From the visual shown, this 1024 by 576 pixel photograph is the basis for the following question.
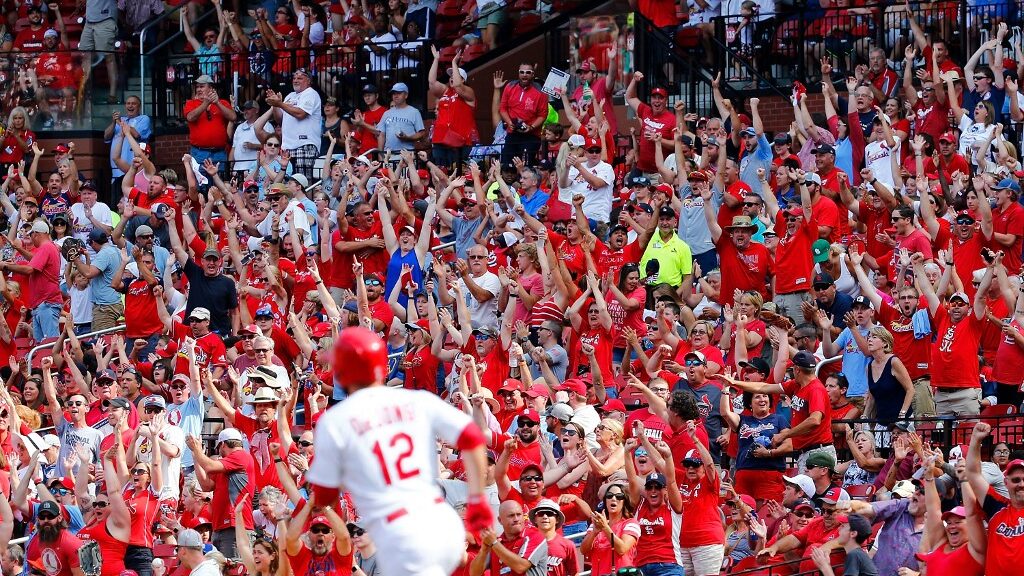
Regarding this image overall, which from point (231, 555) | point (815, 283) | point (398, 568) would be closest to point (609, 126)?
point (815, 283)

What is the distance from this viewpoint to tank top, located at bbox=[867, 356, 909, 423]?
51.9ft

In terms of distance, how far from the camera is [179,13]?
27.2 m

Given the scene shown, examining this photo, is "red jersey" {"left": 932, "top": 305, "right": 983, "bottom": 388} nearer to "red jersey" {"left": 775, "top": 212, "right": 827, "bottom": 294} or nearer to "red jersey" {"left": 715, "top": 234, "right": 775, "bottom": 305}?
"red jersey" {"left": 775, "top": 212, "right": 827, "bottom": 294}

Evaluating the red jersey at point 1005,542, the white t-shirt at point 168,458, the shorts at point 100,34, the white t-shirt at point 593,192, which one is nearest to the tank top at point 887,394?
the red jersey at point 1005,542

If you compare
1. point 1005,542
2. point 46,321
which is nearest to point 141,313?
point 46,321

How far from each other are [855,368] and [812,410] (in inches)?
56.2

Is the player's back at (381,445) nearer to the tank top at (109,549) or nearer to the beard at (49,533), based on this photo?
the tank top at (109,549)

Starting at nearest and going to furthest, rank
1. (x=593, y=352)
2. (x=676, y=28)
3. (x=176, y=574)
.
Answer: (x=176, y=574) → (x=593, y=352) → (x=676, y=28)

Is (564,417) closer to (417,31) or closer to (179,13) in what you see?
(417,31)

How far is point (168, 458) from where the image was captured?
1558cm

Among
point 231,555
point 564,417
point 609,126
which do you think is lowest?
point 231,555

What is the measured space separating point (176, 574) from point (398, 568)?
A: 6.16 metres

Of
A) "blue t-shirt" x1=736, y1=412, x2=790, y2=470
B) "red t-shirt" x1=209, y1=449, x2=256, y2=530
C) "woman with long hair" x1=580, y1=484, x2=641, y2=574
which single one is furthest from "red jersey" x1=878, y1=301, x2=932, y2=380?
"red t-shirt" x1=209, y1=449, x2=256, y2=530

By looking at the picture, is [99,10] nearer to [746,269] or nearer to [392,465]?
[746,269]
